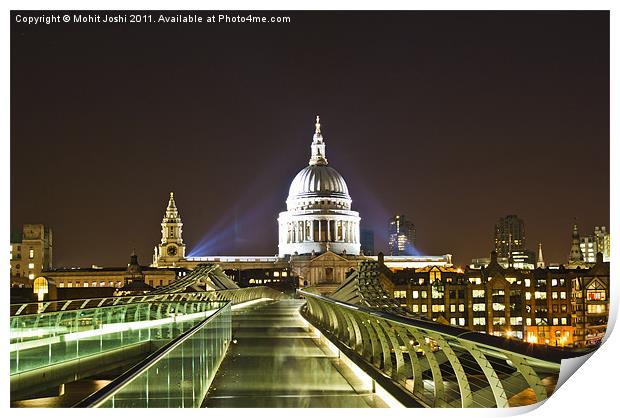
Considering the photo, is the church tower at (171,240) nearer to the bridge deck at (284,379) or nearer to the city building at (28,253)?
the city building at (28,253)

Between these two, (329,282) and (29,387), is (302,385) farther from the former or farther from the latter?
(329,282)

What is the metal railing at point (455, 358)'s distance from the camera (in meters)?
5.80

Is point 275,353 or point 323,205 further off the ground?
point 323,205

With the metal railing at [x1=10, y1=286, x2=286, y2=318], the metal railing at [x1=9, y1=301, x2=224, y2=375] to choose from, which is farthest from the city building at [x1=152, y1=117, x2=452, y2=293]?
the metal railing at [x1=9, y1=301, x2=224, y2=375]

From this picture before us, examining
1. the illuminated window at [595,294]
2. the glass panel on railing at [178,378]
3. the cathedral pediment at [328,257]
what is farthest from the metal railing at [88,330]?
the cathedral pediment at [328,257]

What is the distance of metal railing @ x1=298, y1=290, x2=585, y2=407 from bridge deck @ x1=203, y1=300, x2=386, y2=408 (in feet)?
1.46

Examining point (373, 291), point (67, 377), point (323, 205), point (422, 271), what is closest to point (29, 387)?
point (67, 377)

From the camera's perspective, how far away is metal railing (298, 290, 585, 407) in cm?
580

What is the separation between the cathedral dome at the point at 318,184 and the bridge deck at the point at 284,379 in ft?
410

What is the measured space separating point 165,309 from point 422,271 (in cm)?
10826

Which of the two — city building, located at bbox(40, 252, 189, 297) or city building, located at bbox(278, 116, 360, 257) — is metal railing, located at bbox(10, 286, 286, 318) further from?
city building, located at bbox(278, 116, 360, 257)
